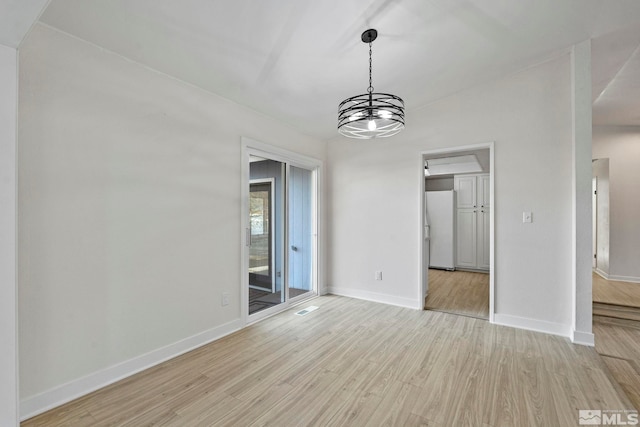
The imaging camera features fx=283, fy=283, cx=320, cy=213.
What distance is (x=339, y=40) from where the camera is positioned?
244 cm

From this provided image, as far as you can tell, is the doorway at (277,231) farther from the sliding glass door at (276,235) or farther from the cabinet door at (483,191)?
the cabinet door at (483,191)

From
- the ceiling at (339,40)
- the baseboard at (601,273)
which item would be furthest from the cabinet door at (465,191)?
the ceiling at (339,40)

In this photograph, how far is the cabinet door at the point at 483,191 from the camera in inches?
245

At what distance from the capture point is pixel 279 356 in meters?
2.56

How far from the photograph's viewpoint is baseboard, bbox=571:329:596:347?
9.08 ft

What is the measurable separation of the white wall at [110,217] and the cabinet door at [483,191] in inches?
222

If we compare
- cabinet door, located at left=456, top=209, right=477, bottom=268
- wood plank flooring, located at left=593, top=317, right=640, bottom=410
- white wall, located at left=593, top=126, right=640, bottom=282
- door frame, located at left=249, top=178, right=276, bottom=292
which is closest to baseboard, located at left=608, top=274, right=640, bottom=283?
white wall, located at left=593, top=126, right=640, bottom=282

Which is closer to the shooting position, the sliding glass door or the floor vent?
the sliding glass door

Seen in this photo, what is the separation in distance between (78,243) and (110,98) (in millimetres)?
1101

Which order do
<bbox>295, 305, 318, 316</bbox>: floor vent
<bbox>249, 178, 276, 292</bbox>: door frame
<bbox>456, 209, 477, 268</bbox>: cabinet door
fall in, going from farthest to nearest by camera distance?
<bbox>456, 209, 477, 268</bbox>: cabinet door
<bbox>249, 178, 276, 292</bbox>: door frame
<bbox>295, 305, 318, 316</bbox>: floor vent

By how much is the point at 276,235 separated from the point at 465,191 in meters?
4.83

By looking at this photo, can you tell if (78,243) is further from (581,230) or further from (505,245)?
(581,230)

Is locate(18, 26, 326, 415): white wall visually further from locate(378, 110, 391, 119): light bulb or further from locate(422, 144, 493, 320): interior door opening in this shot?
locate(422, 144, 493, 320): interior door opening

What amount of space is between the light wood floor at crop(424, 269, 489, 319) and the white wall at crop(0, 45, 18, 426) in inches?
155
